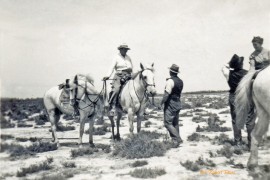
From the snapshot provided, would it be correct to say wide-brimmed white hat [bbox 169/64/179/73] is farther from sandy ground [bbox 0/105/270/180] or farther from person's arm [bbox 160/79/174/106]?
sandy ground [bbox 0/105/270/180]

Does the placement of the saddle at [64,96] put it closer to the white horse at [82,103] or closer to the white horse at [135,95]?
the white horse at [82,103]

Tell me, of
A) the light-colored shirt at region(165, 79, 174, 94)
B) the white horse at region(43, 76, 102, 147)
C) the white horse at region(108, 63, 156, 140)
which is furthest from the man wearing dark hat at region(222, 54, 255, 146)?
the white horse at region(43, 76, 102, 147)

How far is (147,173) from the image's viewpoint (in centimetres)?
678

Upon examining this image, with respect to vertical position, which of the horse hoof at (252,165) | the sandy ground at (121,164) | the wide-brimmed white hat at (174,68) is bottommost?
the sandy ground at (121,164)

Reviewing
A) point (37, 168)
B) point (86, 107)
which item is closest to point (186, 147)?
point (86, 107)

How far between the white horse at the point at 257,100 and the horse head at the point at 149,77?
3429 millimetres

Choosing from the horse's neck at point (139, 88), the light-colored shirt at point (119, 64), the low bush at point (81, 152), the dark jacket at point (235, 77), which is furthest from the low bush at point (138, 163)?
the light-colored shirt at point (119, 64)

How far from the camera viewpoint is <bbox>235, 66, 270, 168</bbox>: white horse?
658 centimetres

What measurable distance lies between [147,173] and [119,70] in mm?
5798

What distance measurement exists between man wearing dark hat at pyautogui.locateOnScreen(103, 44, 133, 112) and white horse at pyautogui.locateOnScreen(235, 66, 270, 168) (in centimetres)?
530

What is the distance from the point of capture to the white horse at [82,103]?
36.6 feet

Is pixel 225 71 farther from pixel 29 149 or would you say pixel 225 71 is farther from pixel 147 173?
pixel 29 149

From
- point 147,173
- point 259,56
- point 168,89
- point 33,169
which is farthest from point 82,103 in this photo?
point 259,56

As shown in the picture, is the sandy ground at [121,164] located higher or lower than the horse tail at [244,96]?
lower
